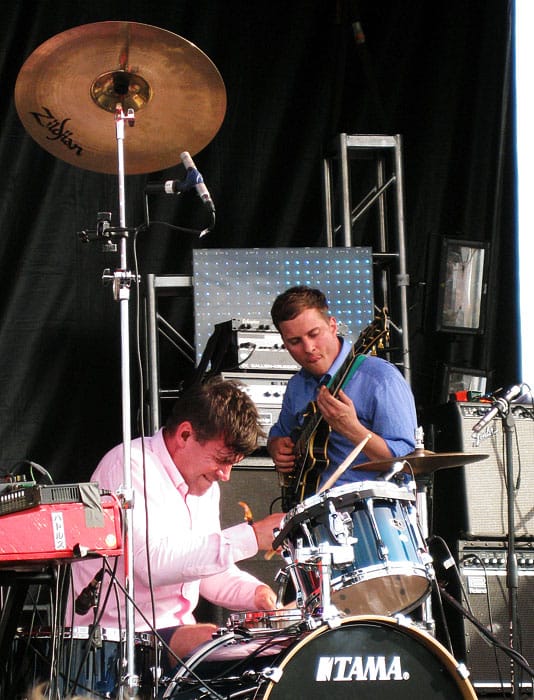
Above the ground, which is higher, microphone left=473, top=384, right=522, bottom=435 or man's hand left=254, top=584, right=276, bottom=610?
microphone left=473, top=384, right=522, bottom=435

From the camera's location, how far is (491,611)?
173 inches

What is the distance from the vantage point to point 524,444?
4676mm

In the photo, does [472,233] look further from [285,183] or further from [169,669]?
[169,669]

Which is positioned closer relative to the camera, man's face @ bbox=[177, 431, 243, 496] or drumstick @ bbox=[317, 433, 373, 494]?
drumstick @ bbox=[317, 433, 373, 494]

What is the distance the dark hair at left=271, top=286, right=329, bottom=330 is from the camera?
407cm

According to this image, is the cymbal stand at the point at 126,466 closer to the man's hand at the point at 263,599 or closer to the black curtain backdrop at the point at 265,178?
the man's hand at the point at 263,599

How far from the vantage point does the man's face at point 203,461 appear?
3344mm

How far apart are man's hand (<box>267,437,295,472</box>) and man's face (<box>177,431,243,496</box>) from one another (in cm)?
62

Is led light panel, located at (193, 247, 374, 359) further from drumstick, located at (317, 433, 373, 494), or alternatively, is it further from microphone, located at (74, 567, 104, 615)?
microphone, located at (74, 567, 104, 615)

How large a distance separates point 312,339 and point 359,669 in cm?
161

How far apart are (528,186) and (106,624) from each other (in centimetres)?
356

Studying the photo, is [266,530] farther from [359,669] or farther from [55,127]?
[55,127]

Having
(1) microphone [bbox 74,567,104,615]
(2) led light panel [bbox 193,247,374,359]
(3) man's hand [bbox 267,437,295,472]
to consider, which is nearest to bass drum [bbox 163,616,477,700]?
(1) microphone [bbox 74,567,104,615]

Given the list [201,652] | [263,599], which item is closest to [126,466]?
[263,599]
